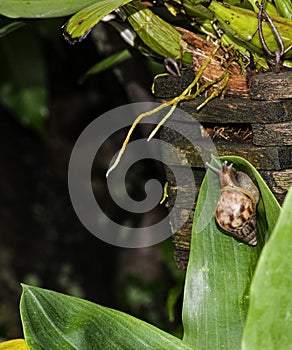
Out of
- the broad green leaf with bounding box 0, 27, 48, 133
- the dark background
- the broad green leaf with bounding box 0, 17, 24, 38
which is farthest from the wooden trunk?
the dark background

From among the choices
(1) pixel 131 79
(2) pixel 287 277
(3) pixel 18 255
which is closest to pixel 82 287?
(3) pixel 18 255

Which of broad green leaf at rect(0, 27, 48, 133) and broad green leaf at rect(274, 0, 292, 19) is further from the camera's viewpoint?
broad green leaf at rect(0, 27, 48, 133)

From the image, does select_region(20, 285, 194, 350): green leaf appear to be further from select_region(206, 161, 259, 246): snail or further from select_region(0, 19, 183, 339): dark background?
select_region(0, 19, 183, 339): dark background

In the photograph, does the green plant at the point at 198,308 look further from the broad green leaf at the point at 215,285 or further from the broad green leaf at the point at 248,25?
the broad green leaf at the point at 248,25

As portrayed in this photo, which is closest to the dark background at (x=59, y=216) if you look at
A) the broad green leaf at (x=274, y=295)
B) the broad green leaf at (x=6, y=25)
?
the broad green leaf at (x=6, y=25)

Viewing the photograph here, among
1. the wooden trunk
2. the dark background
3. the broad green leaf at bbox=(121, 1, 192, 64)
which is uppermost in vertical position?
the broad green leaf at bbox=(121, 1, 192, 64)

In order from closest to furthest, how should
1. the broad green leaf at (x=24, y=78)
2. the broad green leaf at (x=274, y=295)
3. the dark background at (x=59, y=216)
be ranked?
the broad green leaf at (x=274, y=295) → the broad green leaf at (x=24, y=78) → the dark background at (x=59, y=216)
